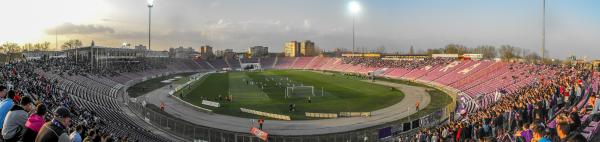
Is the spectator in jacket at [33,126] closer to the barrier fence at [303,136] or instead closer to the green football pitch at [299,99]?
the barrier fence at [303,136]

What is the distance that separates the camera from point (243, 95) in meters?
53.5

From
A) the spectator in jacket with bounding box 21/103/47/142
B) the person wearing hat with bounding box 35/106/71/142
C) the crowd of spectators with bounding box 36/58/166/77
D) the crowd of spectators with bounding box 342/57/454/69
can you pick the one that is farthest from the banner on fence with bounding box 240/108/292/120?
the crowd of spectators with bounding box 342/57/454/69

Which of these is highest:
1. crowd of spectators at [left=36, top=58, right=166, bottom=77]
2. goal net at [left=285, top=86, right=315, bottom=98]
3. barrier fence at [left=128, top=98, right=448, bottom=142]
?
crowd of spectators at [left=36, top=58, right=166, bottom=77]

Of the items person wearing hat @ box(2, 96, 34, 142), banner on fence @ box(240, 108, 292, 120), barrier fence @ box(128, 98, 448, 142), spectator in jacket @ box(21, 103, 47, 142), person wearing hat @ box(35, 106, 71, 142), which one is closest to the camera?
person wearing hat @ box(35, 106, 71, 142)

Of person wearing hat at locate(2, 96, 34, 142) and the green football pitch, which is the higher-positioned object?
person wearing hat at locate(2, 96, 34, 142)

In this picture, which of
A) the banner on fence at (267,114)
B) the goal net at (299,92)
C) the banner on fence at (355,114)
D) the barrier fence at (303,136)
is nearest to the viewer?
the barrier fence at (303,136)

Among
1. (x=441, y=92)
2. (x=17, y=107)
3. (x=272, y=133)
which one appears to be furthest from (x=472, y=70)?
(x=17, y=107)

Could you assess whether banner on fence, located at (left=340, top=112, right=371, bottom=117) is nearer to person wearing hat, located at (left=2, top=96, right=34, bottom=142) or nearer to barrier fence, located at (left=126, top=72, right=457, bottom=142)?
barrier fence, located at (left=126, top=72, right=457, bottom=142)

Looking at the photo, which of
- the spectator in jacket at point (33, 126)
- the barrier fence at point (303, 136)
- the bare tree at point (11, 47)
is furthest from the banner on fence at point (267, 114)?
the bare tree at point (11, 47)

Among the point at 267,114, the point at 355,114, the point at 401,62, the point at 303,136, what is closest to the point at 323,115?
the point at 355,114

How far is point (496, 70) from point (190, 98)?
42.5 m

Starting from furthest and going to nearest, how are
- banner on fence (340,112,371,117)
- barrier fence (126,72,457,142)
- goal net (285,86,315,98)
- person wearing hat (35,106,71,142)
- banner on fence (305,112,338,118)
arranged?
1. goal net (285,86,315,98)
2. banner on fence (340,112,371,117)
3. banner on fence (305,112,338,118)
4. barrier fence (126,72,457,142)
5. person wearing hat (35,106,71,142)

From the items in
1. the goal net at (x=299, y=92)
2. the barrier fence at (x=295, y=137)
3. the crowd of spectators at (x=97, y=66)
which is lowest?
the barrier fence at (x=295, y=137)

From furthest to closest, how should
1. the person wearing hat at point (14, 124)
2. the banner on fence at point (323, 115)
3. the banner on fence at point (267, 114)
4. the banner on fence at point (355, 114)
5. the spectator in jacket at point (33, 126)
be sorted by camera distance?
the banner on fence at point (355, 114) → the banner on fence at point (323, 115) → the banner on fence at point (267, 114) → the person wearing hat at point (14, 124) → the spectator in jacket at point (33, 126)
